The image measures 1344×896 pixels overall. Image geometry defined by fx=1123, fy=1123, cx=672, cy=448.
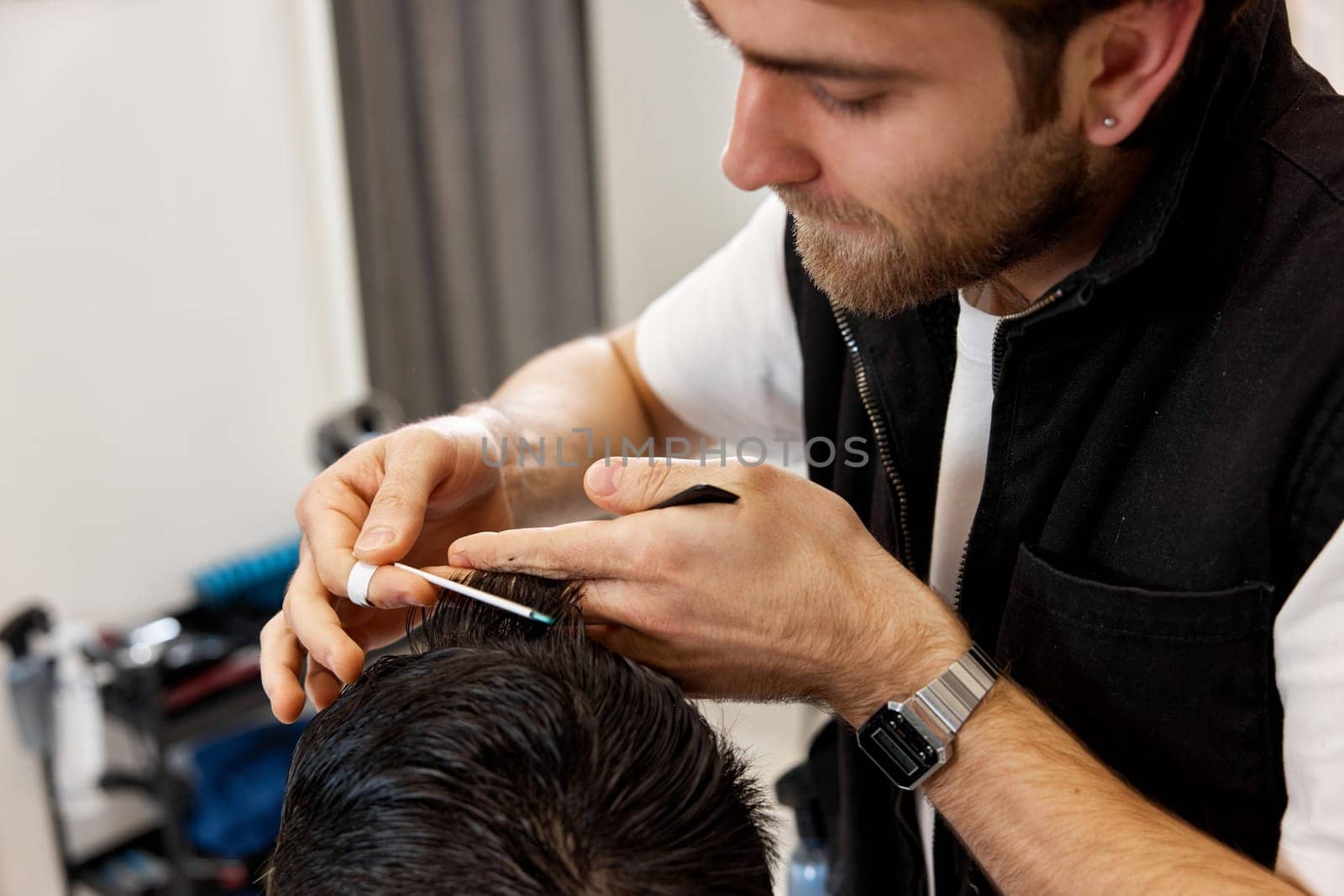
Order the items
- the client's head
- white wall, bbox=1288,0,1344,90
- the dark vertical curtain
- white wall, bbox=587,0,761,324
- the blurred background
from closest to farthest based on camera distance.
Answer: the client's head → white wall, bbox=1288,0,1344,90 → the blurred background → the dark vertical curtain → white wall, bbox=587,0,761,324

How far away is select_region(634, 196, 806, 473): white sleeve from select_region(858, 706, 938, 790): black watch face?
0.59 meters

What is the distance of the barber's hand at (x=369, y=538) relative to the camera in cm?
96

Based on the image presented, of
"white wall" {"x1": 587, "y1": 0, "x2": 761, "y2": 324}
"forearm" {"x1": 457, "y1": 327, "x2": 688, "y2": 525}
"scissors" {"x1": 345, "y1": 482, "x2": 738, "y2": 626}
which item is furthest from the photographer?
"white wall" {"x1": 587, "y1": 0, "x2": 761, "y2": 324}

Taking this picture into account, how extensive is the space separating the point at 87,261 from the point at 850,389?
208cm

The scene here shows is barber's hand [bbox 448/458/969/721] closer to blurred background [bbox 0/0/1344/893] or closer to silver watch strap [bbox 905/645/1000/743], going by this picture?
silver watch strap [bbox 905/645/1000/743]

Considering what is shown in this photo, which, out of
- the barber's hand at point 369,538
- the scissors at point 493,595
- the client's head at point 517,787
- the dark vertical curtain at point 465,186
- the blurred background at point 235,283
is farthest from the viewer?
the dark vertical curtain at point 465,186

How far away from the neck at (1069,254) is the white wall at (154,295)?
7.34ft

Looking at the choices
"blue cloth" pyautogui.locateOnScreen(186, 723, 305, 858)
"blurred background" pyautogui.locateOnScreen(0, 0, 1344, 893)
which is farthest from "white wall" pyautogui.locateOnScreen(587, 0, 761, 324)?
"blue cloth" pyautogui.locateOnScreen(186, 723, 305, 858)

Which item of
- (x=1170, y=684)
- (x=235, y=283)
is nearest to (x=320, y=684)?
(x=1170, y=684)

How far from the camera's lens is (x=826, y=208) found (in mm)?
1022

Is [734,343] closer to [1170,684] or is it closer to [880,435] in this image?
[880,435]

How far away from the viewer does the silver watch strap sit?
36.5 inches

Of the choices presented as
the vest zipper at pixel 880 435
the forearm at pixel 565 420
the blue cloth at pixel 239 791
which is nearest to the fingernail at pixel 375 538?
the forearm at pixel 565 420

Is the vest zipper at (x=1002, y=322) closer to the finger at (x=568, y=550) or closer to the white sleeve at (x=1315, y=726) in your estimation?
the white sleeve at (x=1315, y=726)
